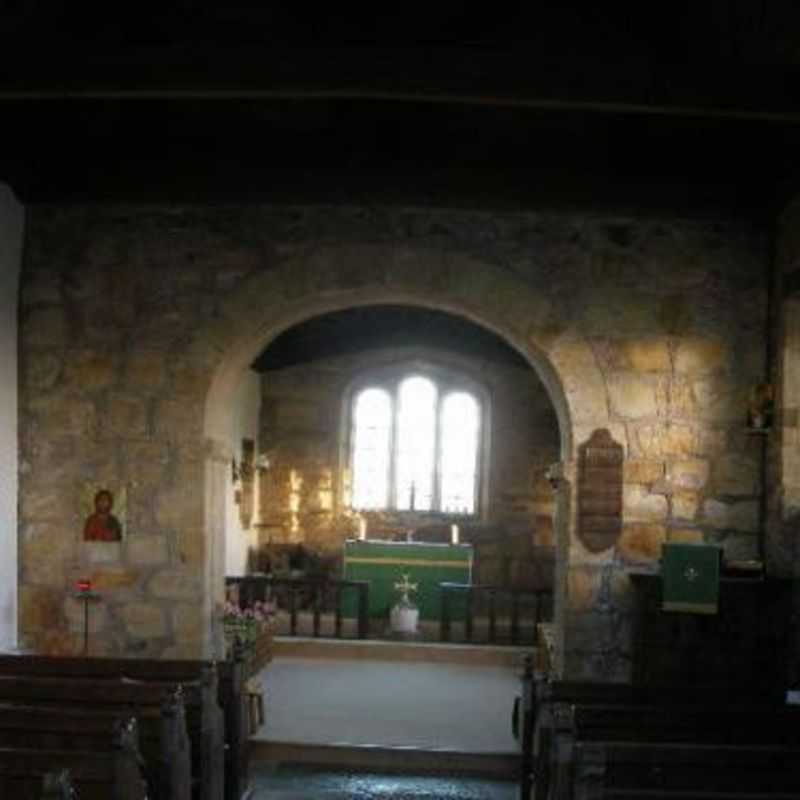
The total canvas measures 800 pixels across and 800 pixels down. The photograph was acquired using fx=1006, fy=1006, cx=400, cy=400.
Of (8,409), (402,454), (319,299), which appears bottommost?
(402,454)

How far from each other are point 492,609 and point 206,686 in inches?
210

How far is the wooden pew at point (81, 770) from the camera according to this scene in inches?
130

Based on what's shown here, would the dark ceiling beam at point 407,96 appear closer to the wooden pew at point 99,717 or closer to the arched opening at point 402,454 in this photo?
the wooden pew at point 99,717

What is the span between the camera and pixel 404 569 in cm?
1105

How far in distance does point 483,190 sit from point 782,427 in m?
2.43

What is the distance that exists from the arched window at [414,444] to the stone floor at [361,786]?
7048mm

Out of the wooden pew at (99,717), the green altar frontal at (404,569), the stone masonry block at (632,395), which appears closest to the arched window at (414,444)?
the green altar frontal at (404,569)

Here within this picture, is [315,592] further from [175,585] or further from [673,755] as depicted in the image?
[673,755]

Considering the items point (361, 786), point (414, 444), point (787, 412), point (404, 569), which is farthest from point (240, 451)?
point (787, 412)

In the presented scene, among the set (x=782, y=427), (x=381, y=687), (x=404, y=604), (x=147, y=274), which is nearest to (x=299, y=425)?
(x=404, y=604)

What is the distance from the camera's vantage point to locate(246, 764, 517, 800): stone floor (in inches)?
→ 227

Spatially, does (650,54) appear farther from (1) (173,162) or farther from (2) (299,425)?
(2) (299,425)

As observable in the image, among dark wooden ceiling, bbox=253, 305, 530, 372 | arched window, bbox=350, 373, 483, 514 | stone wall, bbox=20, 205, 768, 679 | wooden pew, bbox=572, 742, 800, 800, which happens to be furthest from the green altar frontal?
wooden pew, bbox=572, 742, 800, 800

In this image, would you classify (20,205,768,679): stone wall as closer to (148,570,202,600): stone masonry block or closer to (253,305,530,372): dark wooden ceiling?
(148,570,202,600): stone masonry block
